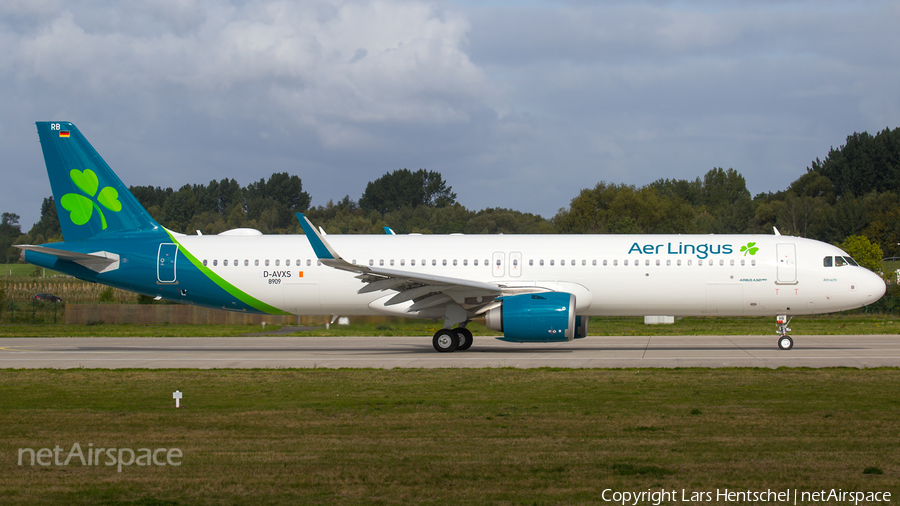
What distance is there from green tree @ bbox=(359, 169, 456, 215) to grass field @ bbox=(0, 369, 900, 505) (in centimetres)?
11010

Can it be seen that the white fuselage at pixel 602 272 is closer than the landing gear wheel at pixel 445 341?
Yes

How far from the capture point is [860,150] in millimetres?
96812

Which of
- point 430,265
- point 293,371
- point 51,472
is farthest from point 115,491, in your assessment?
point 430,265

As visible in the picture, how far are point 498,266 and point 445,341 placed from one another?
8.73 feet

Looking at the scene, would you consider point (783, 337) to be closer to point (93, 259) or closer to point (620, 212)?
point (93, 259)

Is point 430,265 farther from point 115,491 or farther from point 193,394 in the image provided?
point 115,491

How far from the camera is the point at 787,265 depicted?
870 inches

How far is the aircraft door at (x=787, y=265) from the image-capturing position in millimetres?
22031

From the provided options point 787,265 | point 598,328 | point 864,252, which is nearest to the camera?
point 787,265

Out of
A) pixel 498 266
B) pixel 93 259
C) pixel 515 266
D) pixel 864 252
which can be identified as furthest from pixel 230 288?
pixel 864 252

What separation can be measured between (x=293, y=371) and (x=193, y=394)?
360 centimetres

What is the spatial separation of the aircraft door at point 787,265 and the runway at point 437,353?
2.08 metres

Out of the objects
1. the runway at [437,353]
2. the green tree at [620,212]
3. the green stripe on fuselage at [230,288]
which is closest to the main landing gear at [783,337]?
the runway at [437,353]

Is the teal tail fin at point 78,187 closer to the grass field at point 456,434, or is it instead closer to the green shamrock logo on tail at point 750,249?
the grass field at point 456,434
